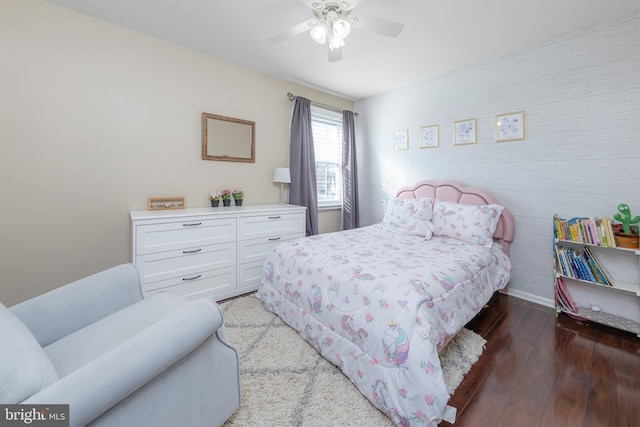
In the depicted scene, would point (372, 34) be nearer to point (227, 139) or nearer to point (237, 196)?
point (227, 139)

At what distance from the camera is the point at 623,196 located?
85.8 inches

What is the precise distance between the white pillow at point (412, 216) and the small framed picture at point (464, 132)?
829 millimetres

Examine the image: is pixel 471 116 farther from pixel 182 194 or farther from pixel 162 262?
pixel 162 262

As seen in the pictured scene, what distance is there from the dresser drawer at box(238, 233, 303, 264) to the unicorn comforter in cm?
47

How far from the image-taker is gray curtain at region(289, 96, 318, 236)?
11.6 feet

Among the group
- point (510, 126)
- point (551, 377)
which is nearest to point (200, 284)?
point (551, 377)

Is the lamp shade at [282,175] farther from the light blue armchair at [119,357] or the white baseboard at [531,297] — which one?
the white baseboard at [531,297]

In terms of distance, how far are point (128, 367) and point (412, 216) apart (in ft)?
8.81

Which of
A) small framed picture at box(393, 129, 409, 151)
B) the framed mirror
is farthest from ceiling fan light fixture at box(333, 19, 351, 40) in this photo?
small framed picture at box(393, 129, 409, 151)

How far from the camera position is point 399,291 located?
1429 millimetres

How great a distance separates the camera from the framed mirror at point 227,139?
115 inches

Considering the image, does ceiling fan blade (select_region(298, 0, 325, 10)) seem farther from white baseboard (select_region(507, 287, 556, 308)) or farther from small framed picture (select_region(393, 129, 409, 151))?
white baseboard (select_region(507, 287, 556, 308))

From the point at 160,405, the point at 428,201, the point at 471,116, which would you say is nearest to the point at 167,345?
the point at 160,405

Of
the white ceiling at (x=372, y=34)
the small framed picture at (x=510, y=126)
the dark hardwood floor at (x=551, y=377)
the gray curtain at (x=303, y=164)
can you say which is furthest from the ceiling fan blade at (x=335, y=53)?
the dark hardwood floor at (x=551, y=377)
